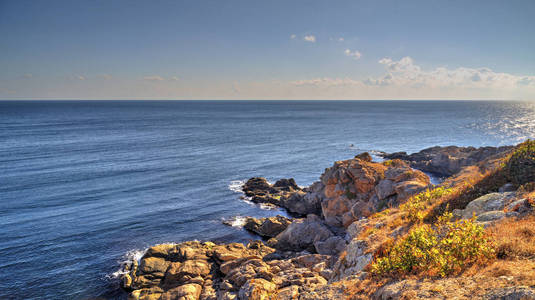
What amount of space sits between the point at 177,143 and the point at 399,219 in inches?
3285

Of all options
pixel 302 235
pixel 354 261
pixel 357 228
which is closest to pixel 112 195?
pixel 302 235

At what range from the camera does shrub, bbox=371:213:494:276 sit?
874cm

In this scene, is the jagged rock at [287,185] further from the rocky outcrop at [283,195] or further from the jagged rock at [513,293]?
the jagged rock at [513,293]

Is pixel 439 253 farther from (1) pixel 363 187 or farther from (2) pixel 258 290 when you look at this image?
(1) pixel 363 187

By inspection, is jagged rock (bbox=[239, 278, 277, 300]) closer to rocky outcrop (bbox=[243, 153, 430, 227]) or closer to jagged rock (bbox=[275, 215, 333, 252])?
jagged rock (bbox=[275, 215, 333, 252])

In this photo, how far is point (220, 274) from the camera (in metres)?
23.3

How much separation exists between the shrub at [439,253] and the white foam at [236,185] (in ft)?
136

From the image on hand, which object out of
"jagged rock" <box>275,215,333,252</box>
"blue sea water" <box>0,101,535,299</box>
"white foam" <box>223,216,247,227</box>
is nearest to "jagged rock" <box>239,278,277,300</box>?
"jagged rock" <box>275,215,333,252</box>

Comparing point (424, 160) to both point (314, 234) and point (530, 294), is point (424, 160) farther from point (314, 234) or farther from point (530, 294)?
point (530, 294)

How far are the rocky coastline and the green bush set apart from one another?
0.70m

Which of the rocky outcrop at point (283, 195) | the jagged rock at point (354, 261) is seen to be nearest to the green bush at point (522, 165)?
the jagged rock at point (354, 261)

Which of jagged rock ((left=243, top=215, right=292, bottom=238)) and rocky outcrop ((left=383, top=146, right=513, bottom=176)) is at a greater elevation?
rocky outcrop ((left=383, top=146, right=513, bottom=176))

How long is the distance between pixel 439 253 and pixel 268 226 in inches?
1078

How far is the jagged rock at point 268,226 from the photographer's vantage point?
35.2 metres
